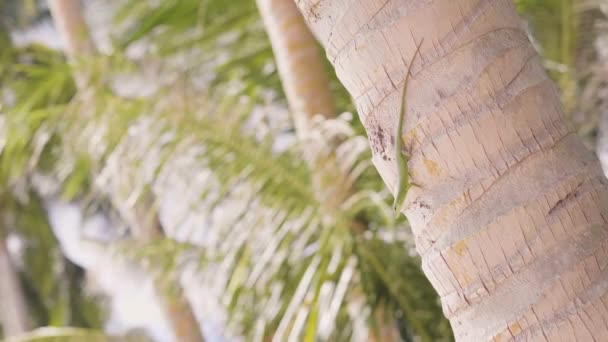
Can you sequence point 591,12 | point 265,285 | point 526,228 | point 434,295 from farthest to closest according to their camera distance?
point 591,12 → point 434,295 → point 265,285 → point 526,228

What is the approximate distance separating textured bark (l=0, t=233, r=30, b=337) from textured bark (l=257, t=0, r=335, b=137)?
3.22m

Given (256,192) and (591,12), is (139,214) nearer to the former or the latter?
(256,192)

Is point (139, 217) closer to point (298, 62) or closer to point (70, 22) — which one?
point (70, 22)

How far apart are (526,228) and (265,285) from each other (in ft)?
2.88

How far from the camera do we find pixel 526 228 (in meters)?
0.57

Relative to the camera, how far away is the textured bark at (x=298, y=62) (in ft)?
4.72

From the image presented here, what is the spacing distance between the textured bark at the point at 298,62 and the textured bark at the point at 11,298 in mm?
3215

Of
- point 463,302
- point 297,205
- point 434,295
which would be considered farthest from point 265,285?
point 463,302

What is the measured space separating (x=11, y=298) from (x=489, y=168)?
4.13m

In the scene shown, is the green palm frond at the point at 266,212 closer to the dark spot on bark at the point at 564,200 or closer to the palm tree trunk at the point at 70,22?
the palm tree trunk at the point at 70,22

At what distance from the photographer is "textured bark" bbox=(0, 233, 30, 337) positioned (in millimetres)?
4281

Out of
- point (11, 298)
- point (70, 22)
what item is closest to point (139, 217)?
point (70, 22)

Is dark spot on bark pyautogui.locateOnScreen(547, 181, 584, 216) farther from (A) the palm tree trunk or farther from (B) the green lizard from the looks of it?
(A) the palm tree trunk

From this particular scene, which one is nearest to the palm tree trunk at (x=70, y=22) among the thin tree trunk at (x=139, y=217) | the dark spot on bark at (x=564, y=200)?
the thin tree trunk at (x=139, y=217)
